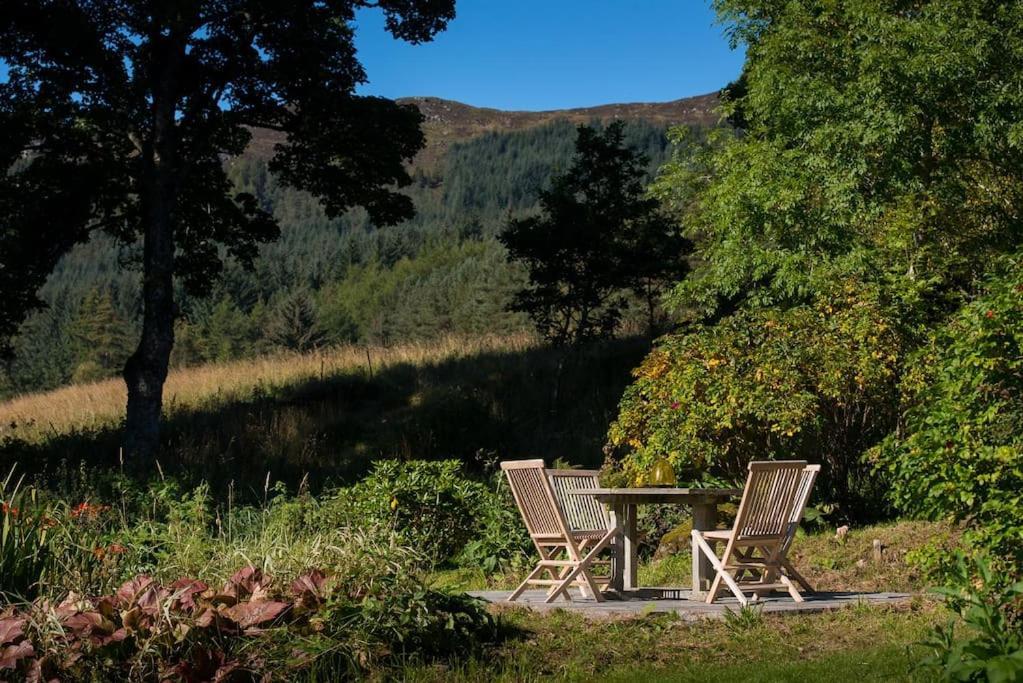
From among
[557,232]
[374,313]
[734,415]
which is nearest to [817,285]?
[734,415]

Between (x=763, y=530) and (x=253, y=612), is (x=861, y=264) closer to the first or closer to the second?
(x=763, y=530)

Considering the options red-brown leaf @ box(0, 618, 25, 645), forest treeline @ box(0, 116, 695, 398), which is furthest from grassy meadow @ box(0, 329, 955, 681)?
forest treeline @ box(0, 116, 695, 398)

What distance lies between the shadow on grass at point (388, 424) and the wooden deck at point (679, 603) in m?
6.63

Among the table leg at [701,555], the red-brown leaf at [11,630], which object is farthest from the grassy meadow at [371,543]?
the table leg at [701,555]

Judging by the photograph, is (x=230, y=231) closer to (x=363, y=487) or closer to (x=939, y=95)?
(x=363, y=487)

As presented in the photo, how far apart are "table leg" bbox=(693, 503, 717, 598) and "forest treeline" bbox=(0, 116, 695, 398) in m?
56.0

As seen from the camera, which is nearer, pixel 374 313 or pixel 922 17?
pixel 922 17

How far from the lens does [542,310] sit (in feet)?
70.0

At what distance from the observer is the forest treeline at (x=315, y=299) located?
278 ft

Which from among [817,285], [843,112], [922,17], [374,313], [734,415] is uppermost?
[922,17]

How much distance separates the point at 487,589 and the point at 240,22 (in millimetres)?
11364

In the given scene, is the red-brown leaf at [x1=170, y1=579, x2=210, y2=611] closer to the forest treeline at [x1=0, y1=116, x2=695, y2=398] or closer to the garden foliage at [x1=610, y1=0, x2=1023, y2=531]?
the garden foliage at [x1=610, y1=0, x2=1023, y2=531]

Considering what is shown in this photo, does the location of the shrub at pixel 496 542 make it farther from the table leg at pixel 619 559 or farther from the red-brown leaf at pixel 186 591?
the red-brown leaf at pixel 186 591

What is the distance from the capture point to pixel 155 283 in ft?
52.7
